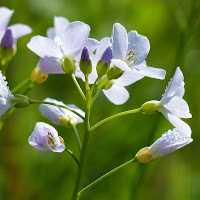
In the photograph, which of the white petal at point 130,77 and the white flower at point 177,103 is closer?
the white flower at point 177,103

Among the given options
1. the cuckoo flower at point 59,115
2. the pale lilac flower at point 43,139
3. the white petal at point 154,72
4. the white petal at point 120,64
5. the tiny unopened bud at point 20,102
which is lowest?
the cuckoo flower at point 59,115

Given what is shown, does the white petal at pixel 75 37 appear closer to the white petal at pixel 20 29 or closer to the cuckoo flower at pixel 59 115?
the cuckoo flower at pixel 59 115

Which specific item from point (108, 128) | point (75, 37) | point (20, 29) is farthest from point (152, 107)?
point (108, 128)

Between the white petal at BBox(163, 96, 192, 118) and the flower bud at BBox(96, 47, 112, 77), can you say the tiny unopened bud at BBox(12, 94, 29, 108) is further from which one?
the white petal at BBox(163, 96, 192, 118)

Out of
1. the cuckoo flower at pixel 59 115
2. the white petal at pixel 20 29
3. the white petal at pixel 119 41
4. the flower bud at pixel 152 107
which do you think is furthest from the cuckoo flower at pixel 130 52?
the white petal at pixel 20 29

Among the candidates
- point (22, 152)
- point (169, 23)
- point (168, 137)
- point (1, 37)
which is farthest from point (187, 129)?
point (169, 23)

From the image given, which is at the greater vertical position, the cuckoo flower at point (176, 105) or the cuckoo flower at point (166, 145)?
the cuckoo flower at point (176, 105)

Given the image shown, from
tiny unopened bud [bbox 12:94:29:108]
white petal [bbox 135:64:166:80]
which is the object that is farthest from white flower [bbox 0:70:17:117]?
white petal [bbox 135:64:166:80]

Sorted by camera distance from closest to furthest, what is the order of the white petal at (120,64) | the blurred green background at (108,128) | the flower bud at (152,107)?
the white petal at (120,64) < the flower bud at (152,107) < the blurred green background at (108,128)
